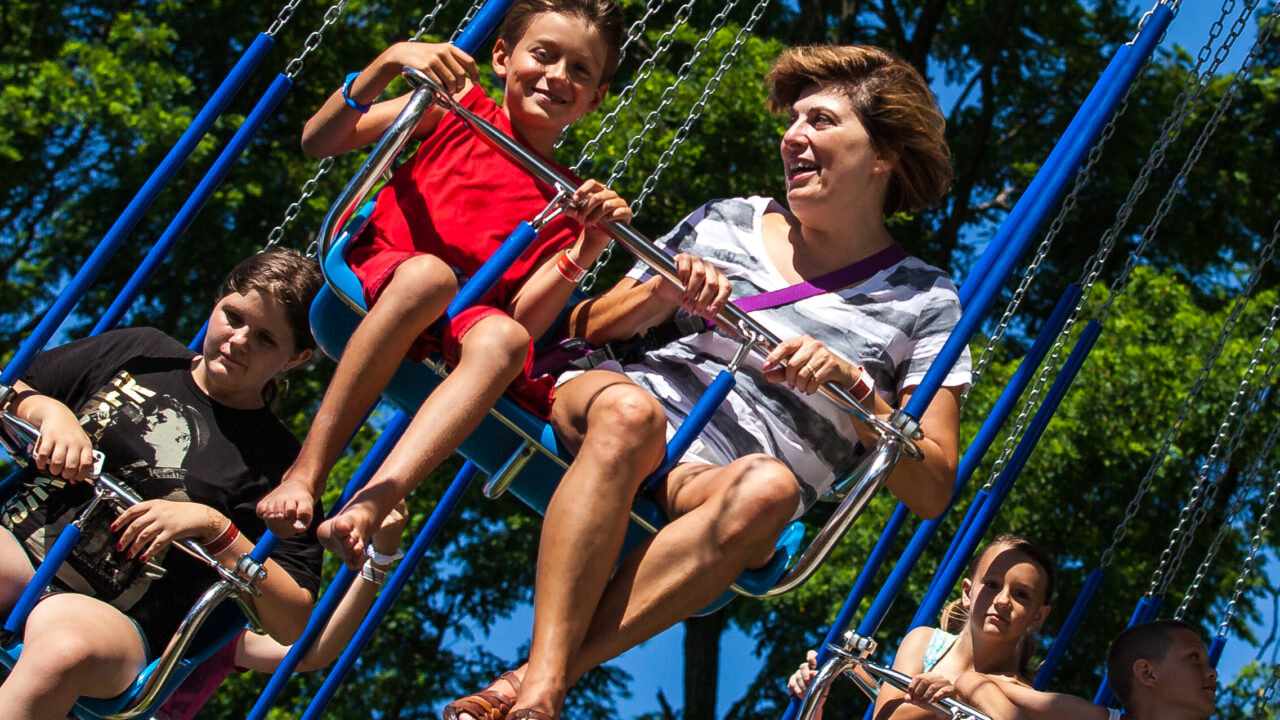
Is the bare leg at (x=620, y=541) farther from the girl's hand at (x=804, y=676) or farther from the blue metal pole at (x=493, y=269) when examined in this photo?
the girl's hand at (x=804, y=676)

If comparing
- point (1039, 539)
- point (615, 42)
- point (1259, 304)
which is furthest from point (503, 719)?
point (1259, 304)

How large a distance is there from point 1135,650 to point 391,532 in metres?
1.87

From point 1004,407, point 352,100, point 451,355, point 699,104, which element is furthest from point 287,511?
point 1004,407

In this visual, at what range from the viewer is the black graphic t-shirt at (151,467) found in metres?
3.28

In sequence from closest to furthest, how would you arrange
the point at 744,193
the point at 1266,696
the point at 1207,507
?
the point at 1207,507 < the point at 1266,696 < the point at 744,193

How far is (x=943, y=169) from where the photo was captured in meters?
3.56

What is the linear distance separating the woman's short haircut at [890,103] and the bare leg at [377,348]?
101 cm

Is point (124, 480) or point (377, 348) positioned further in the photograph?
point (124, 480)

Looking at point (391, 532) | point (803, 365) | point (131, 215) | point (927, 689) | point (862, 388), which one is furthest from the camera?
point (131, 215)

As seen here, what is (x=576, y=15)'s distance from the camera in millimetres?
3445

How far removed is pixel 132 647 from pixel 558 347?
1.04 m

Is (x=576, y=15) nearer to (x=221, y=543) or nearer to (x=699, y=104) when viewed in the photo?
(x=699, y=104)

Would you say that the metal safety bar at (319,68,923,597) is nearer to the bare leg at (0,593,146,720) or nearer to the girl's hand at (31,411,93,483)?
the girl's hand at (31,411,93,483)

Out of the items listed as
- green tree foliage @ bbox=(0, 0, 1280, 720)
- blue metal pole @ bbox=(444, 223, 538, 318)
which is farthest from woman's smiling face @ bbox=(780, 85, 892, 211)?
green tree foliage @ bbox=(0, 0, 1280, 720)
